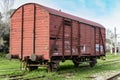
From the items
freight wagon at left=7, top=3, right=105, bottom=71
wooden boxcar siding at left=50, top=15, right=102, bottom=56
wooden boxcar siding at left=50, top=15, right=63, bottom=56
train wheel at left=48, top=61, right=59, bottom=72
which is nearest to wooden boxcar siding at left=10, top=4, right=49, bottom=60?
freight wagon at left=7, top=3, right=105, bottom=71

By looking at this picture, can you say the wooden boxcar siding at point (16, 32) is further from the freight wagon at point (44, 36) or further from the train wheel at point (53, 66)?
the train wheel at point (53, 66)

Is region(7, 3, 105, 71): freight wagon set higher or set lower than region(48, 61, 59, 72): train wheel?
higher

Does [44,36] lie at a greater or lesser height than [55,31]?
lesser

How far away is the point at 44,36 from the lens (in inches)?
652

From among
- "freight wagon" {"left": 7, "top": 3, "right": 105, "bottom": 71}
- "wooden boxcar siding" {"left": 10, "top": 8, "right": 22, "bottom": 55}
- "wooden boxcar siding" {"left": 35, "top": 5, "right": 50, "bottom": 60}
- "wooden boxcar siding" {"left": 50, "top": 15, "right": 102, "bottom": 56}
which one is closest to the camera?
"wooden boxcar siding" {"left": 35, "top": 5, "right": 50, "bottom": 60}

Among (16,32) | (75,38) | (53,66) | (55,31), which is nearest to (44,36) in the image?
(55,31)

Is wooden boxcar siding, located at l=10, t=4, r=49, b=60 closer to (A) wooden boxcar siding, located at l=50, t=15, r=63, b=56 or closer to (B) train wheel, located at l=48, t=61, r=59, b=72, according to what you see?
(A) wooden boxcar siding, located at l=50, t=15, r=63, b=56

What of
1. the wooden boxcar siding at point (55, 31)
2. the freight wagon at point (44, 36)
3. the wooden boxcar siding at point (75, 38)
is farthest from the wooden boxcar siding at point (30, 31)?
the wooden boxcar siding at point (75, 38)

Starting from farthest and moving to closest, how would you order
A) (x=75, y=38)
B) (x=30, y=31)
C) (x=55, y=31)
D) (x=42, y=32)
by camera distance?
1. (x=75, y=38)
2. (x=30, y=31)
3. (x=55, y=31)
4. (x=42, y=32)

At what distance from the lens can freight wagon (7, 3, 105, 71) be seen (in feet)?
54.2

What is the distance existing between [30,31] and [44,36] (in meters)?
1.39

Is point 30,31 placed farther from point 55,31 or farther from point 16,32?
point 55,31

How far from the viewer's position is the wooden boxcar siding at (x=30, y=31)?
1658 cm

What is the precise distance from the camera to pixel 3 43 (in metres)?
44.1
